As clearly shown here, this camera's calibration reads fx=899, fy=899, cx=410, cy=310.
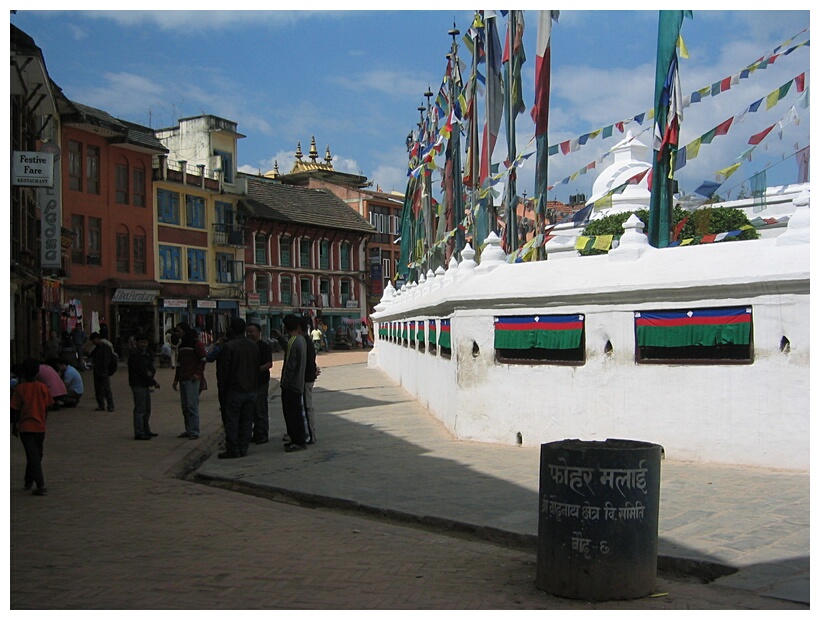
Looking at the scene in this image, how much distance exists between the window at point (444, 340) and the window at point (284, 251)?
141 ft

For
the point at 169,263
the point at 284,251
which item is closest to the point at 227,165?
the point at 284,251

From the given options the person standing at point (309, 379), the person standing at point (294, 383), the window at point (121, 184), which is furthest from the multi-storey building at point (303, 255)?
the person standing at point (294, 383)

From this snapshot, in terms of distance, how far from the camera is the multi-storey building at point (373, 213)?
64.4m

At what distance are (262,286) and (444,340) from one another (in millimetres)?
42234

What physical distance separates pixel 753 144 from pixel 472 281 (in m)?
4.16

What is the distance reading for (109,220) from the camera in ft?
136

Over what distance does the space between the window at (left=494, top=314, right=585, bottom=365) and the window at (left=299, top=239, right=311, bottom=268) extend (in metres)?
47.5

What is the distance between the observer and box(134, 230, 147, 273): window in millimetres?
43250

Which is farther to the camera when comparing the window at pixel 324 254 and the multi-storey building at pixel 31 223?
the window at pixel 324 254

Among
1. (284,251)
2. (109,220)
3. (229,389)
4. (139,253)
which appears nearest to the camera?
(229,389)

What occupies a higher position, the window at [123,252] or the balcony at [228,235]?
the balcony at [228,235]

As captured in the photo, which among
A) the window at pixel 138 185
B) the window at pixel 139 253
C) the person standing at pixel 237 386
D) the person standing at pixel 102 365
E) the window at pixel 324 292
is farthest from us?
the window at pixel 324 292

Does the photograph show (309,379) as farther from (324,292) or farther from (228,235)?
(324,292)

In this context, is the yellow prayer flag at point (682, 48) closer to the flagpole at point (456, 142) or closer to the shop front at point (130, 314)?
the flagpole at point (456, 142)
